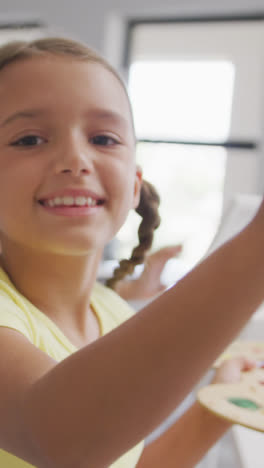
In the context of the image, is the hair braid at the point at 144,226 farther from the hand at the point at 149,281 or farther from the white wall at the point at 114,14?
the white wall at the point at 114,14

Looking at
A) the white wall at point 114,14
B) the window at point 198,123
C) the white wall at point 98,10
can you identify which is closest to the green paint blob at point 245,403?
the window at point 198,123

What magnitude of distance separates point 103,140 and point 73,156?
7cm

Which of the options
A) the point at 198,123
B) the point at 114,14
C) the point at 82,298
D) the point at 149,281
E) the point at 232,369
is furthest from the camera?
the point at 114,14

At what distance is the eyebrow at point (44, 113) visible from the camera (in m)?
0.46

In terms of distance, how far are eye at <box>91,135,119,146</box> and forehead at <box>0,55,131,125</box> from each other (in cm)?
3

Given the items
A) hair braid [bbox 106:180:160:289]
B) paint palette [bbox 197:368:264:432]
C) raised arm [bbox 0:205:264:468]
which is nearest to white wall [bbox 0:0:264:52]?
hair braid [bbox 106:180:160:289]

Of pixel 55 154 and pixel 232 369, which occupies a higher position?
pixel 55 154

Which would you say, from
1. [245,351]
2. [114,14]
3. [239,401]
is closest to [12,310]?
[239,401]

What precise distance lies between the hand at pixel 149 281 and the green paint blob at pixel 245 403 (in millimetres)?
483

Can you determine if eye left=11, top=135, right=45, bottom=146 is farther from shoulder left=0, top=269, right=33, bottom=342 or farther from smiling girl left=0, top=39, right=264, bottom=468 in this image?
shoulder left=0, top=269, right=33, bottom=342

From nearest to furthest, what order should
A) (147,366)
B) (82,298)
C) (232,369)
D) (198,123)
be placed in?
(147,366) → (82,298) → (232,369) → (198,123)

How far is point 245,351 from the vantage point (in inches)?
33.0

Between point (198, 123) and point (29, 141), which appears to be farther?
point (198, 123)

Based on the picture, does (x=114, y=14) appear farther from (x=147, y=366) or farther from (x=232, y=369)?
(x=147, y=366)
